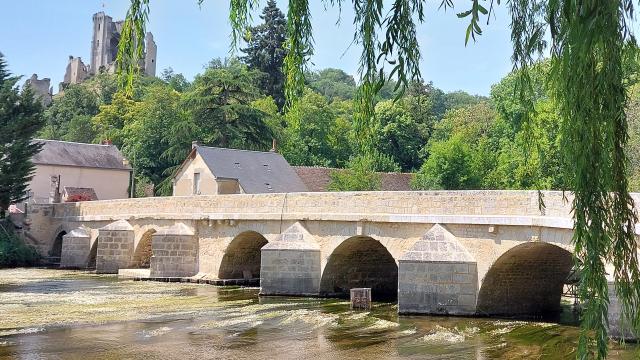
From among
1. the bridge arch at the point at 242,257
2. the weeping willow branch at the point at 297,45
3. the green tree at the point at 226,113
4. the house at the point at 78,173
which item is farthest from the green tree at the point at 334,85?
the weeping willow branch at the point at 297,45

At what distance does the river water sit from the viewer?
395 inches

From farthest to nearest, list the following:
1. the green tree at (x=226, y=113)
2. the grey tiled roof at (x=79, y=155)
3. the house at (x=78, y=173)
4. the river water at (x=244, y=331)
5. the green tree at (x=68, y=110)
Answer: the green tree at (x=68, y=110) → the green tree at (x=226, y=113) → the grey tiled roof at (x=79, y=155) → the house at (x=78, y=173) → the river water at (x=244, y=331)

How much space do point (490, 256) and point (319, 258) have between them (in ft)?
15.6

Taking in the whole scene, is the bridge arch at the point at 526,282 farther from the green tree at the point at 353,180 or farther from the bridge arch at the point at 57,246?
the bridge arch at the point at 57,246

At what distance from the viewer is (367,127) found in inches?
134

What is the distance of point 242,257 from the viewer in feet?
67.3

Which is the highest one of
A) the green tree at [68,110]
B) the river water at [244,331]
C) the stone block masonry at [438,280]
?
the green tree at [68,110]

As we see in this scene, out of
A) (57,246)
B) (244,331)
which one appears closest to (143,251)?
(57,246)

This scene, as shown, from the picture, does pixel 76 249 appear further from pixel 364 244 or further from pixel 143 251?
pixel 364 244

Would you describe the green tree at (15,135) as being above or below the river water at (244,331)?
above

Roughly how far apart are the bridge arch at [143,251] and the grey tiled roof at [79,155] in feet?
36.8

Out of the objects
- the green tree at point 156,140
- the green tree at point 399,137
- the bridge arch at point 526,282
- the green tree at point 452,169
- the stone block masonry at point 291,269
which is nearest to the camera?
the bridge arch at point 526,282

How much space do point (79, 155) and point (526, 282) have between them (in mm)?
26284

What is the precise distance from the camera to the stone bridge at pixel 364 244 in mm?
13172
